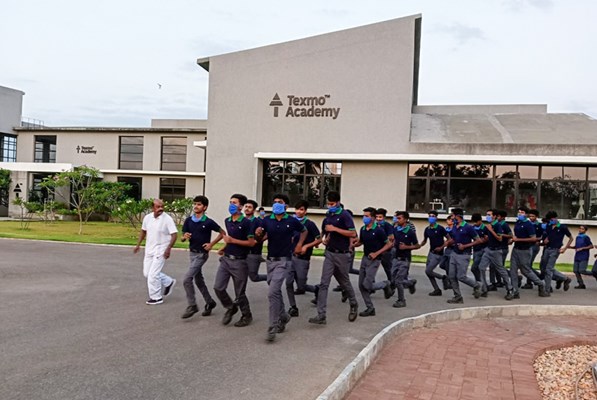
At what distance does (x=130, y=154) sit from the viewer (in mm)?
36938

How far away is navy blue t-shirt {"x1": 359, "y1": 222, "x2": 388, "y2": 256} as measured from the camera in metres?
8.79

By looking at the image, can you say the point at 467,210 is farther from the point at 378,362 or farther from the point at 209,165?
the point at 378,362

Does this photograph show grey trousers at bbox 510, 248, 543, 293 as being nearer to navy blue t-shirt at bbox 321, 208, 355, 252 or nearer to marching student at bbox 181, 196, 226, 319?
navy blue t-shirt at bbox 321, 208, 355, 252

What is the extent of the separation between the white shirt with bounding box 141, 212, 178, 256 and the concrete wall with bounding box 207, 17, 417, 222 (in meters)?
11.7

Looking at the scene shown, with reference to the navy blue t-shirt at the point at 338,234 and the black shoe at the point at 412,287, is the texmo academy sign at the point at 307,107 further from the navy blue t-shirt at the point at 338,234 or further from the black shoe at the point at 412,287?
the navy blue t-shirt at the point at 338,234

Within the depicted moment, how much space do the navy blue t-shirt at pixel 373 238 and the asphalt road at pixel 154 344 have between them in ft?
3.77

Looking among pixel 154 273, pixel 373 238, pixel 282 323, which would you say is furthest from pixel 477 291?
pixel 154 273

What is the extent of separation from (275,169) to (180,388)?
1647cm

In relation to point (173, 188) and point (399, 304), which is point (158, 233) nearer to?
point (399, 304)

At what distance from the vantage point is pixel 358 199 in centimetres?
1994

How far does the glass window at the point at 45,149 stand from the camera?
38656 mm

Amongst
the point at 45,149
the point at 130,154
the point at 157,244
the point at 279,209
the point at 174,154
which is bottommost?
the point at 157,244

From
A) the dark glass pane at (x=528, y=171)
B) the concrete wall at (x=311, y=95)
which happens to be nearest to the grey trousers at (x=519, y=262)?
the dark glass pane at (x=528, y=171)

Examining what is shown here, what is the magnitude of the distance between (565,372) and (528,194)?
13855mm
